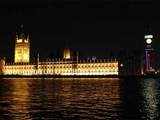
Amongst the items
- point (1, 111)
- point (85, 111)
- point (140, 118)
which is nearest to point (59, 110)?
point (85, 111)

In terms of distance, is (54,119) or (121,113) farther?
(121,113)

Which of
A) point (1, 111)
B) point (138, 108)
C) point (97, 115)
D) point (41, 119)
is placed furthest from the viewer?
point (138, 108)

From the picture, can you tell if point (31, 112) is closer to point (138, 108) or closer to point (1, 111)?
point (1, 111)

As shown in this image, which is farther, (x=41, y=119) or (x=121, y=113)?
(x=121, y=113)

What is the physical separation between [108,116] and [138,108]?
25.5ft

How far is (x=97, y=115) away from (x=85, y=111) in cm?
305

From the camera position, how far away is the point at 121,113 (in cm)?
4234

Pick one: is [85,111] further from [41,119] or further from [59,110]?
[41,119]

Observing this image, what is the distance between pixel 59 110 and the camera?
4491cm

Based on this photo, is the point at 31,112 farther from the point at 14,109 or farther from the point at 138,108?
the point at 138,108

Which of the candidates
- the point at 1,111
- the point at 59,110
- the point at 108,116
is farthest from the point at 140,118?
the point at 1,111

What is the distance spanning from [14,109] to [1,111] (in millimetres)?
2401

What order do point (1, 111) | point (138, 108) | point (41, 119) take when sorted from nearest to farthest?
1. point (41, 119)
2. point (1, 111)
3. point (138, 108)

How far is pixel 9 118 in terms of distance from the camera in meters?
38.8
